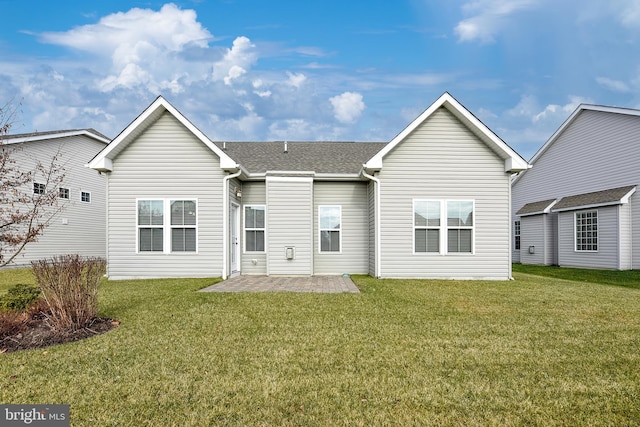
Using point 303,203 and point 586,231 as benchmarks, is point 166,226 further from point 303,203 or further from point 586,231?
point 586,231

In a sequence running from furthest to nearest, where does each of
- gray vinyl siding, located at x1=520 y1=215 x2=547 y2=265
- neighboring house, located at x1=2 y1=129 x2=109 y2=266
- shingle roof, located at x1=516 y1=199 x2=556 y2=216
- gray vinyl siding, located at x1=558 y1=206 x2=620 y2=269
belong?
gray vinyl siding, located at x1=520 y1=215 x2=547 y2=265, shingle roof, located at x1=516 y1=199 x2=556 y2=216, neighboring house, located at x1=2 y1=129 x2=109 y2=266, gray vinyl siding, located at x1=558 y1=206 x2=620 y2=269

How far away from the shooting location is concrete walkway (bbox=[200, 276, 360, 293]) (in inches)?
412

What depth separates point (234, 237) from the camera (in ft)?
46.7

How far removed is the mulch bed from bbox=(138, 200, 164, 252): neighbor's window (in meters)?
6.62

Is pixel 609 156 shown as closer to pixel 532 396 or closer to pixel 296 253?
pixel 296 253

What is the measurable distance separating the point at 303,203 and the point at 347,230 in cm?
212

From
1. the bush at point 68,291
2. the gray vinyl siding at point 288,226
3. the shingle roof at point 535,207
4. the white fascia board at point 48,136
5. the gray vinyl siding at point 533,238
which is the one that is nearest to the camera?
the bush at point 68,291

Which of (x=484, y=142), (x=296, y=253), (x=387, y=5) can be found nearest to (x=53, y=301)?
(x=296, y=253)

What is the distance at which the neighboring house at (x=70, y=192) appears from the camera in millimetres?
18969

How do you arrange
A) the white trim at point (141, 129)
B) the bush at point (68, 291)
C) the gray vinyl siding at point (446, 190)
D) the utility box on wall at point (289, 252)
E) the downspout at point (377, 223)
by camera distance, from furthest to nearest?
1. the utility box on wall at point (289, 252)
2. the gray vinyl siding at point (446, 190)
3. the downspout at point (377, 223)
4. the white trim at point (141, 129)
5. the bush at point (68, 291)

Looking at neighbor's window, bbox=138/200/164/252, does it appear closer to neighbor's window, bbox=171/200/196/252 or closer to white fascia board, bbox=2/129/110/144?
neighbor's window, bbox=171/200/196/252

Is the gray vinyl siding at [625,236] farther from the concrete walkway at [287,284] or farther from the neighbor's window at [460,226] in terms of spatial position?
the concrete walkway at [287,284]

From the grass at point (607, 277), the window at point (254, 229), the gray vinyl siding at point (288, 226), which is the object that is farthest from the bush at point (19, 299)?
the grass at point (607, 277)

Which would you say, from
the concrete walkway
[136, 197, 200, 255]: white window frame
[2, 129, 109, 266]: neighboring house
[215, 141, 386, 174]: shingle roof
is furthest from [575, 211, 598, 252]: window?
[2, 129, 109, 266]: neighboring house
